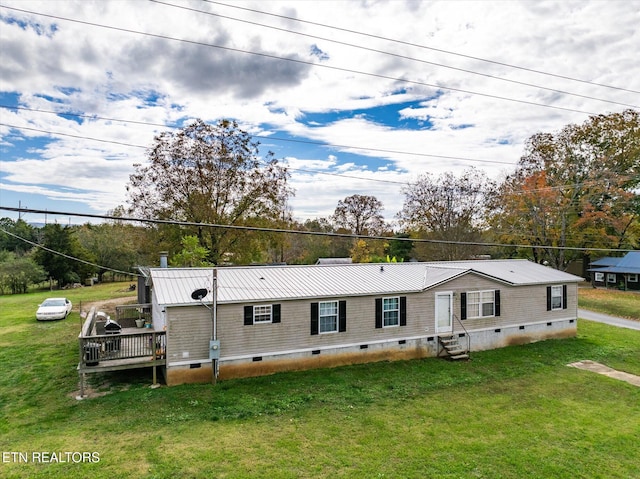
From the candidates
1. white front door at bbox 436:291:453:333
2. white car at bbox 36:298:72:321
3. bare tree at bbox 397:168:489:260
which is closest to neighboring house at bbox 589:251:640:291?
bare tree at bbox 397:168:489:260

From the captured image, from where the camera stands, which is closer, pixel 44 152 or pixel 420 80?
pixel 420 80

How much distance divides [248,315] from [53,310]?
52.1 ft

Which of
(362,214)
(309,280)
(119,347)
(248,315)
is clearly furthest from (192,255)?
(362,214)

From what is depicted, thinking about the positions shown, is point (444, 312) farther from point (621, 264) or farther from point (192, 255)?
point (621, 264)

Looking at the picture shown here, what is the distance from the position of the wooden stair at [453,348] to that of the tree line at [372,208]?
43.0 feet

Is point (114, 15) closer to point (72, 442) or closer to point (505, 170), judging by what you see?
point (72, 442)

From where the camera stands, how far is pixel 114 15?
390 inches

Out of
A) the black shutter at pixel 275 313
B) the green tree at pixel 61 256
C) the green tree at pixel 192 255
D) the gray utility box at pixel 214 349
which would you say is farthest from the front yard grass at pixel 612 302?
the green tree at pixel 61 256

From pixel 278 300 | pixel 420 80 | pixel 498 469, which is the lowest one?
pixel 498 469

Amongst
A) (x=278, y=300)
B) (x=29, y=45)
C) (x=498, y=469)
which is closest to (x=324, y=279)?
(x=278, y=300)

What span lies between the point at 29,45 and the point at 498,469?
15.5 metres

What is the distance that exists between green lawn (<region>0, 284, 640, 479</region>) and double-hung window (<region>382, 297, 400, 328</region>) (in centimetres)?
149

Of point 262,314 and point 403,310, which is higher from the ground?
point 262,314

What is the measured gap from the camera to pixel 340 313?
1412cm
